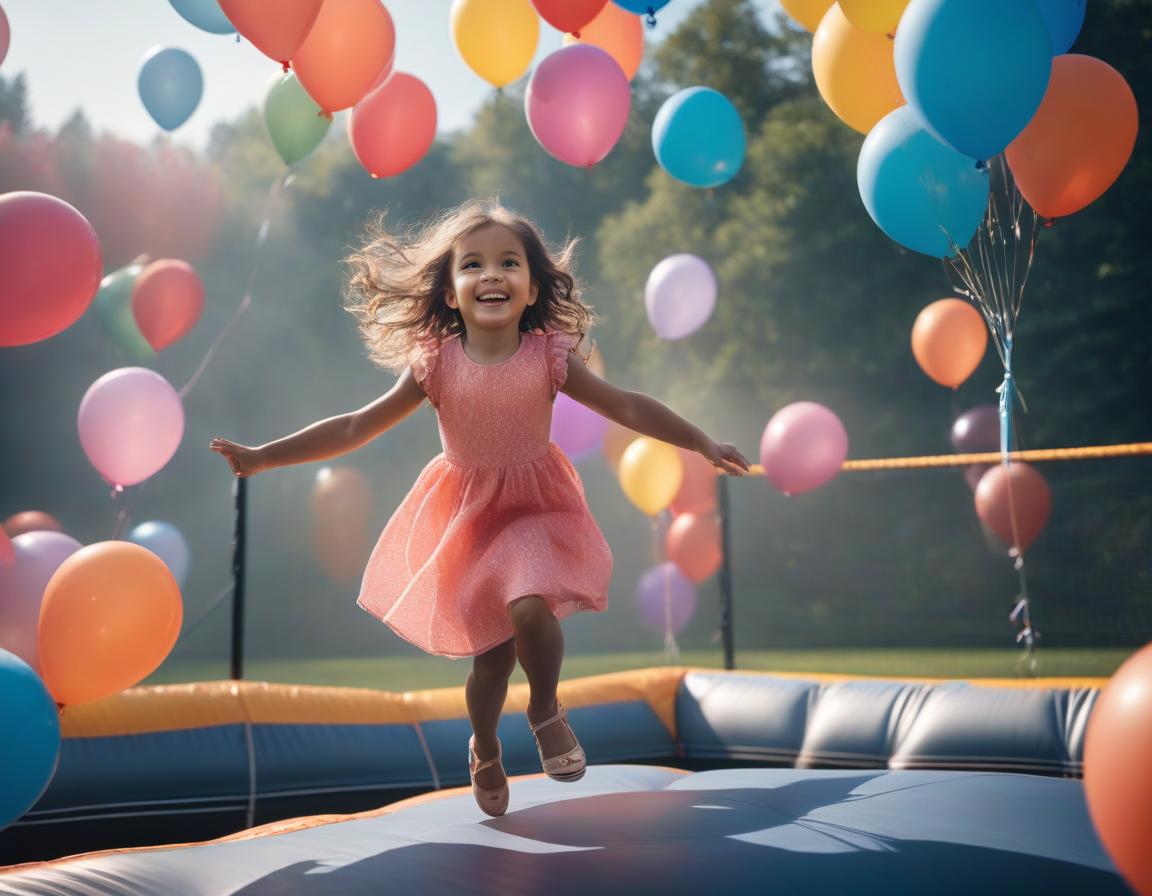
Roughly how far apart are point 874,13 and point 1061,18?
1.86ft

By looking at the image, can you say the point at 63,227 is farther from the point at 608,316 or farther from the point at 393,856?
the point at 608,316

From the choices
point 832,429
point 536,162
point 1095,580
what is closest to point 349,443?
point 832,429

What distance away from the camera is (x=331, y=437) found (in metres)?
2.54

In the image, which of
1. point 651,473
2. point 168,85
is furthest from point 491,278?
point 168,85

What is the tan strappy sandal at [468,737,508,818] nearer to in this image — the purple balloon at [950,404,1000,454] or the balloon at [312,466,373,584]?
the purple balloon at [950,404,1000,454]

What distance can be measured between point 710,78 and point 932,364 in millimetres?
10115

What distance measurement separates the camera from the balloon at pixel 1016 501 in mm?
7074

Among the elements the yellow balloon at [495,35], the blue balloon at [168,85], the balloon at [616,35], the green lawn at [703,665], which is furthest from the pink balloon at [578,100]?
the green lawn at [703,665]

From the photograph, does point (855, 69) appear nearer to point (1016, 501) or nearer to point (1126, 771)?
point (1126, 771)

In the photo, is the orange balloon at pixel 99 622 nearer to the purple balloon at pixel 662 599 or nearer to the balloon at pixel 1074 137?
the balloon at pixel 1074 137

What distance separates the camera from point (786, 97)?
16.2m

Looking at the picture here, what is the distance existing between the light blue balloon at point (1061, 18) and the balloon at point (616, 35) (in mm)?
2261

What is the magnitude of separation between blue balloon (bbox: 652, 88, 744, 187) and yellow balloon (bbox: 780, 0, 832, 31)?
1.48m

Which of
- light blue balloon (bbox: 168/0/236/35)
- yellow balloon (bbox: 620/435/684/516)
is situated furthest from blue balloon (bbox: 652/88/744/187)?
light blue balloon (bbox: 168/0/236/35)
